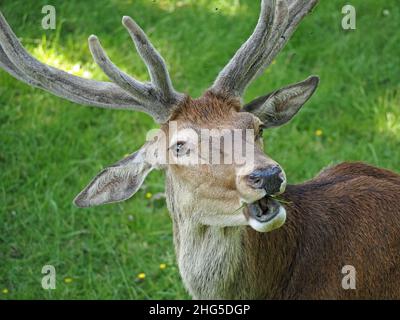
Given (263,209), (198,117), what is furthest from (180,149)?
(263,209)

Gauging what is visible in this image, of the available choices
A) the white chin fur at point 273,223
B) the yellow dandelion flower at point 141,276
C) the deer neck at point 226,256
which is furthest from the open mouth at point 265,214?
the yellow dandelion flower at point 141,276

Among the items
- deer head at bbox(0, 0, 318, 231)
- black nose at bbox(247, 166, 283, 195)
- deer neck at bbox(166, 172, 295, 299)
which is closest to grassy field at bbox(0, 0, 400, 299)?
deer neck at bbox(166, 172, 295, 299)

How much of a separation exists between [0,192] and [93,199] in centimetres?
248

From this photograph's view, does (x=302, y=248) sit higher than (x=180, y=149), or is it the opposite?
(x=180, y=149)

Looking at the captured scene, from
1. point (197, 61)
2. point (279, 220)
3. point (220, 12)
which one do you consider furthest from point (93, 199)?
point (220, 12)

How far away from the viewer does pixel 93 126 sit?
7.91 meters

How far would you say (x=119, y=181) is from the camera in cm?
507

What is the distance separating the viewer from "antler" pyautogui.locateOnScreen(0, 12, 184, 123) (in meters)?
4.84

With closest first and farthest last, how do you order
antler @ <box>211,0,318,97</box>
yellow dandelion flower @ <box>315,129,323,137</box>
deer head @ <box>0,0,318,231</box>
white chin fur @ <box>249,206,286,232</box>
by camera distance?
white chin fur @ <box>249,206,286,232</box>, deer head @ <box>0,0,318,231</box>, antler @ <box>211,0,318,97</box>, yellow dandelion flower @ <box>315,129,323,137</box>

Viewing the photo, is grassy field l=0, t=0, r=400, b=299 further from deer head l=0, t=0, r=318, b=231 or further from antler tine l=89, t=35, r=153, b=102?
antler tine l=89, t=35, r=153, b=102

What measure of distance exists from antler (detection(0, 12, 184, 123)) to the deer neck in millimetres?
447

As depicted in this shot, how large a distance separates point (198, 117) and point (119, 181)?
61cm

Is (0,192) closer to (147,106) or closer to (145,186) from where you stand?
(145,186)

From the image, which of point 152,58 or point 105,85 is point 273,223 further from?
point 105,85
